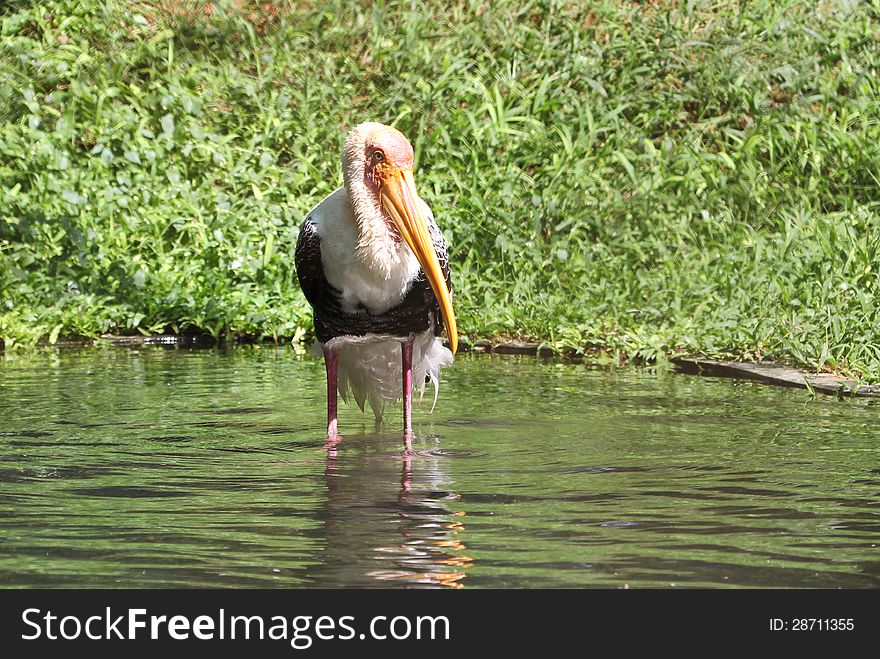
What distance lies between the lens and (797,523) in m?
4.78

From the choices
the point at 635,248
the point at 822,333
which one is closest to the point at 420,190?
the point at 635,248

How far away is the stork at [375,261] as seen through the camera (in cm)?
648

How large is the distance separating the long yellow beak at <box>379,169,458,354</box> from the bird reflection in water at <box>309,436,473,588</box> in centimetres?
67

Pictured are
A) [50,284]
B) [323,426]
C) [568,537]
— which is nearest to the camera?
[568,537]

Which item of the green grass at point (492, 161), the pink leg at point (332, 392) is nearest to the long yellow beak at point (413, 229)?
the pink leg at point (332, 392)

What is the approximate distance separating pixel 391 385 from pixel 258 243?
14.3ft

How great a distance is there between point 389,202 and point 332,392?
104 centimetres

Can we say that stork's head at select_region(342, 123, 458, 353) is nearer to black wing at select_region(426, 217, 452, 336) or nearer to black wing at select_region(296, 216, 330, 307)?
black wing at select_region(426, 217, 452, 336)

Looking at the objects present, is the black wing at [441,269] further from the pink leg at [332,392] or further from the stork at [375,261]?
the pink leg at [332,392]

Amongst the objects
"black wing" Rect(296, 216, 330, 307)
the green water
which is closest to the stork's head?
"black wing" Rect(296, 216, 330, 307)

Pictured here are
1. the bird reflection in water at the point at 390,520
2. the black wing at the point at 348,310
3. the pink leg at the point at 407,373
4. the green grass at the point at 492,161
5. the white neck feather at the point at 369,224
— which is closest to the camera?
the bird reflection in water at the point at 390,520

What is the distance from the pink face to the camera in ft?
21.4

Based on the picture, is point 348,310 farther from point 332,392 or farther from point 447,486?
point 447,486

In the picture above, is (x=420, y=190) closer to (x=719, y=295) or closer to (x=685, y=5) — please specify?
(x=719, y=295)
